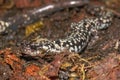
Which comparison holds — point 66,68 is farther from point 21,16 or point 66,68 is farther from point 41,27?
point 21,16

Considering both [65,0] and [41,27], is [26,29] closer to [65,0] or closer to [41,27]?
[41,27]

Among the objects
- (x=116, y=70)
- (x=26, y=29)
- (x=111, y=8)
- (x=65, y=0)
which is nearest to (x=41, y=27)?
(x=26, y=29)

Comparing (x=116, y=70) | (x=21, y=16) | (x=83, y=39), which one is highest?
(x=21, y=16)

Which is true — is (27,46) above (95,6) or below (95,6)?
below

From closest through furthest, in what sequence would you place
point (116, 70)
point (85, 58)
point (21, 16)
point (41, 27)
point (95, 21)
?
1. point (116, 70)
2. point (85, 58)
3. point (95, 21)
4. point (41, 27)
5. point (21, 16)

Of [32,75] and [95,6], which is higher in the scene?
[95,6]

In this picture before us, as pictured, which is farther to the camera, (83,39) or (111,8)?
(111,8)

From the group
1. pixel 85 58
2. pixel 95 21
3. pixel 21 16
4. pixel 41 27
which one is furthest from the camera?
pixel 21 16

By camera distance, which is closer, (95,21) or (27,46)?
(27,46)

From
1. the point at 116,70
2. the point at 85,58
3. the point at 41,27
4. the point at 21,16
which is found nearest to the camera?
the point at 116,70
